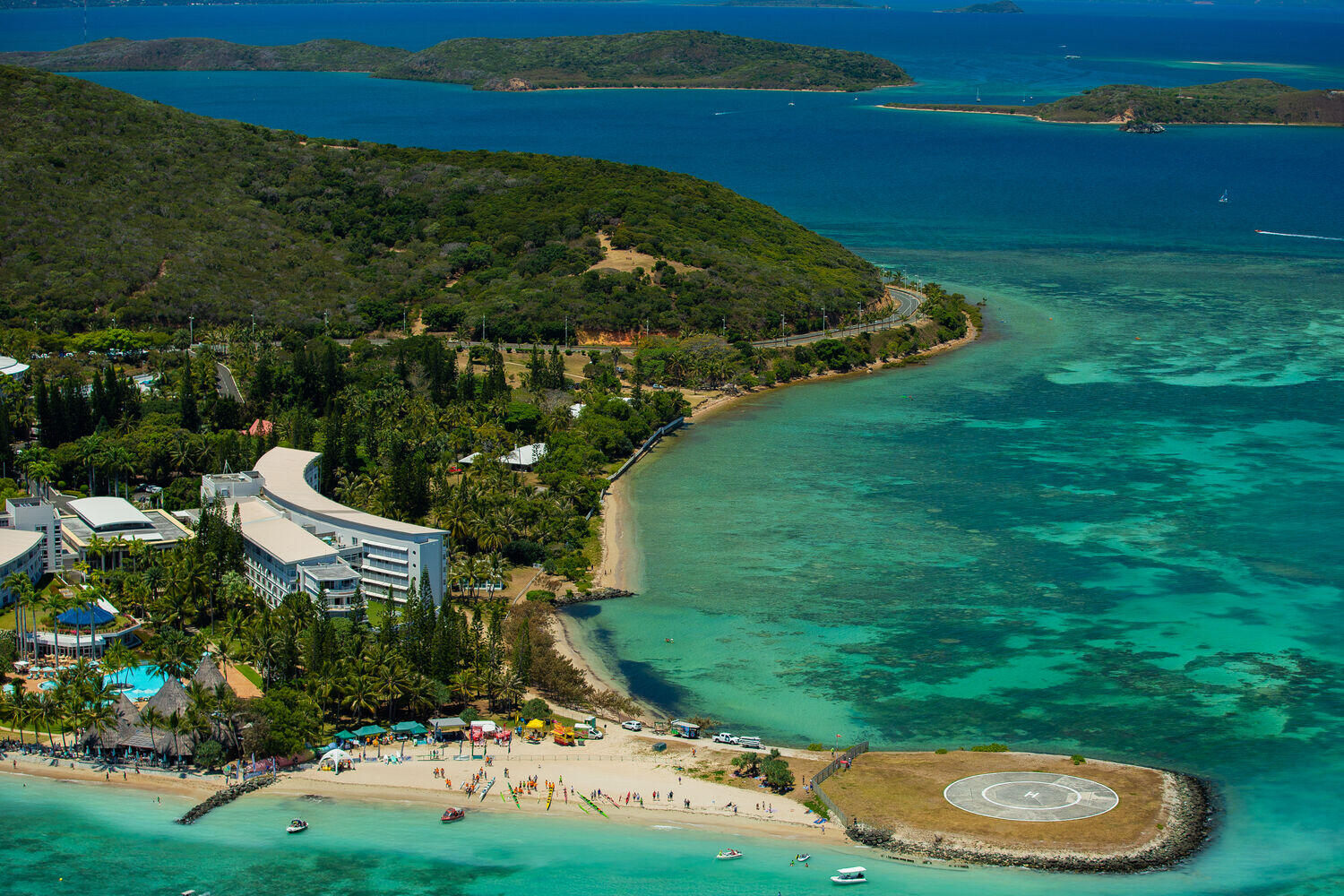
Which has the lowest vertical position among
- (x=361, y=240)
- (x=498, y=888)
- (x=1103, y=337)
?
(x=498, y=888)

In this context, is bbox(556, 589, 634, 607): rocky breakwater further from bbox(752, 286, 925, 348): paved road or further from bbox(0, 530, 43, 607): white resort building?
bbox(752, 286, 925, 348): paved road

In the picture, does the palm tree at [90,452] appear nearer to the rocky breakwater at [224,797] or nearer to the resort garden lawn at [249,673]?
the resort garden lawn at [249,673]

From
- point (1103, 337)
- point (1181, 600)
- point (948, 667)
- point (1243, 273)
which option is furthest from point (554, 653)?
point (1243, 273)

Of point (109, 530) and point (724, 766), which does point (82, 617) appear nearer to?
point (109, 530)

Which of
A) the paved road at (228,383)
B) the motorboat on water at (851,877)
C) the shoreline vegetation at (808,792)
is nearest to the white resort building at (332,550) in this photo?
the shoreline vegetation at (808,792)

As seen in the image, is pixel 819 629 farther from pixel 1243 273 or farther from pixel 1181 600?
pixel 1243 273

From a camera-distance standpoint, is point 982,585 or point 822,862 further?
point 982,585

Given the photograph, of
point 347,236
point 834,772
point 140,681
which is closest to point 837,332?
point 347,236
